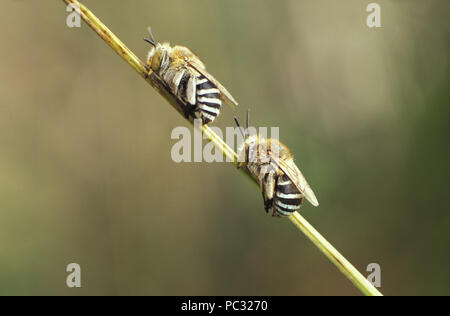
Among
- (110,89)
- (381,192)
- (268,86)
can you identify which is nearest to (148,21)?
(110,89)

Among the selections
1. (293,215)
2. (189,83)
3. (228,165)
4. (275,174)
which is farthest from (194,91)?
(228,165)

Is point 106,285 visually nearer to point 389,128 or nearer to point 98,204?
point 98,204

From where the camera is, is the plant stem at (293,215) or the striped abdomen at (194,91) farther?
the striped abdomen at (194,91)

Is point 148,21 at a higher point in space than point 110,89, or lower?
higher

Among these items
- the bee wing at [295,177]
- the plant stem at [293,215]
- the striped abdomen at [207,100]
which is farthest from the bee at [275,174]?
the striped abdomen at [207,100]

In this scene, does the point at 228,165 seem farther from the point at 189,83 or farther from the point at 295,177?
the point at 295,177

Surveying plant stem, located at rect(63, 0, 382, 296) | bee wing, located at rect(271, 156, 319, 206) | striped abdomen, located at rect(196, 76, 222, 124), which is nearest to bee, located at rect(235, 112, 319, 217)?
bee wing, located at rect(271, 156, 319, 206)

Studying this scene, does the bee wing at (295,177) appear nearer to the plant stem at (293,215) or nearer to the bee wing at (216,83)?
the plant stem at (293,215)
